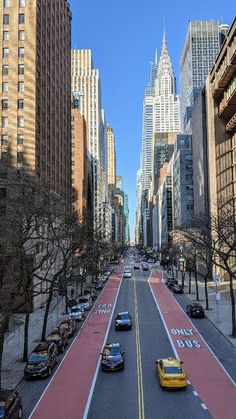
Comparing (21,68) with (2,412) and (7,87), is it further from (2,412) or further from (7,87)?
(2,412)

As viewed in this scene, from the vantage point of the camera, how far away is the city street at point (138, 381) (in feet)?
68.1

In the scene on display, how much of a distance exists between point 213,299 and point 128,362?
35.2 m

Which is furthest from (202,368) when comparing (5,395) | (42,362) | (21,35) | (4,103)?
(21,35)

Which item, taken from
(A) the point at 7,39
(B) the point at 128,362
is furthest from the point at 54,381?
(A) the point at 7,39

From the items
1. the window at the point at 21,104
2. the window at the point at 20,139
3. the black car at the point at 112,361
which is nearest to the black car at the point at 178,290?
the window at the point at 20,139

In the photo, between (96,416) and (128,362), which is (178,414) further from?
(128,362)

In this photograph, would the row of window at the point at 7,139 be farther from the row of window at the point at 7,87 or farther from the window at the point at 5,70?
the window at the point at 5,70

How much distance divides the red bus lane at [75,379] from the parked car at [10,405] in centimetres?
106

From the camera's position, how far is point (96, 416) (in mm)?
20094

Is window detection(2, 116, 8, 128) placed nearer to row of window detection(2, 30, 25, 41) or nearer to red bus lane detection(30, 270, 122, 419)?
row of window detection(2, 30, 25, 41)

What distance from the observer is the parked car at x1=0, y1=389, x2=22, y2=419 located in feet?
59.6

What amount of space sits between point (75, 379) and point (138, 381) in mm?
3757

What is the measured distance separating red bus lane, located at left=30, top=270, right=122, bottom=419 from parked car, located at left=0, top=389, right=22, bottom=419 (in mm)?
1064

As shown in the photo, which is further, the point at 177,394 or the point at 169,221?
the point at 169,221
